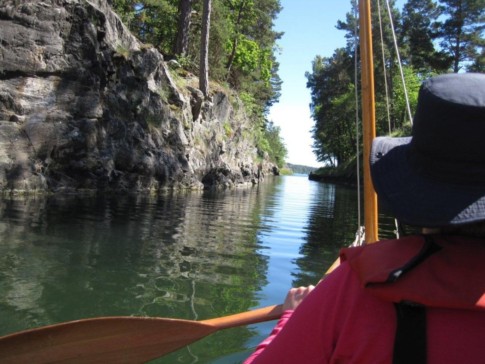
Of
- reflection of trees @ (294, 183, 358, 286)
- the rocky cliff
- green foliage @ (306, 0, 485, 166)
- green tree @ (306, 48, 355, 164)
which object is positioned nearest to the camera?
reflection of trees @ (294, 183, 358, 286)

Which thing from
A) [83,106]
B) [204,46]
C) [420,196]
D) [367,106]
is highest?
[204,46]

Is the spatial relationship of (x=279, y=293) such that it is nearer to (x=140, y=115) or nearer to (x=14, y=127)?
(x=14, y=127)

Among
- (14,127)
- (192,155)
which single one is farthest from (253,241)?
(192,155)

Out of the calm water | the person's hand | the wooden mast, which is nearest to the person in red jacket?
the person's hand

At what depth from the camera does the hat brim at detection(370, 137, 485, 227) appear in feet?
3.25

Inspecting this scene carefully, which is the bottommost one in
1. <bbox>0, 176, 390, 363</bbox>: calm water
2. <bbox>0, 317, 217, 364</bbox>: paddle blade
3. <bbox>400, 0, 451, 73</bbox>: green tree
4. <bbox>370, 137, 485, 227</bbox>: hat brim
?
<bbox>0, 176, 390, 363</bbox>: calm water

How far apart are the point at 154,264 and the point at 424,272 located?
218 inches

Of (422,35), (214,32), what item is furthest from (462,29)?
(214,32)

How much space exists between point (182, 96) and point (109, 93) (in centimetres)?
492

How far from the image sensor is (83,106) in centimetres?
1520

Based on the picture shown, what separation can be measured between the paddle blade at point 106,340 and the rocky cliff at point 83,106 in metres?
11.4

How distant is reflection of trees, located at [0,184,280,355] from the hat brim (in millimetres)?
2867

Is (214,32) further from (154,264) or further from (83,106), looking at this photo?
(154,264)

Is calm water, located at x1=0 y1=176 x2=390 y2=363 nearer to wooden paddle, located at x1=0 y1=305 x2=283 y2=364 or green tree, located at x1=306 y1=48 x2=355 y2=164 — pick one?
wooden paddle, located at x1=0 y1=305 x2=283 y2=364
